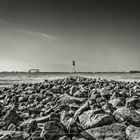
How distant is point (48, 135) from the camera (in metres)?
3.37

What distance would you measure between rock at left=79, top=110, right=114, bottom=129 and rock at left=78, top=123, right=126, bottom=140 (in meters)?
0.10

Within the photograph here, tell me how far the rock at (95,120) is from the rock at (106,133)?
0.32 feet

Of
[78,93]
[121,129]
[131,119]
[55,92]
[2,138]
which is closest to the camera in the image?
[2,138]

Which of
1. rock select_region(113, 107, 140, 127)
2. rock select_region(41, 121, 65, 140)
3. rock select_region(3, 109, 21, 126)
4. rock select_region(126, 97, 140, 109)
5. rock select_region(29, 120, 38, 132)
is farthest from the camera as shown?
rock select_region(126, 97, 140, 109)

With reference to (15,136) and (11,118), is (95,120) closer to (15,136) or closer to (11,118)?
(15,136)

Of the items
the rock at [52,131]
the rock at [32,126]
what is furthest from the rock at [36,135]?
the rock at [32,126]

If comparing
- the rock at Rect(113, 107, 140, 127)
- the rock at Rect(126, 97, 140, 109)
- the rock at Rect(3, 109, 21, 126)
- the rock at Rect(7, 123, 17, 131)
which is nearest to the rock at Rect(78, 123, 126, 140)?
the rock at Rect(113, 107, 140, 127)

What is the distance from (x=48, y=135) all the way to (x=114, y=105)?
2379mm

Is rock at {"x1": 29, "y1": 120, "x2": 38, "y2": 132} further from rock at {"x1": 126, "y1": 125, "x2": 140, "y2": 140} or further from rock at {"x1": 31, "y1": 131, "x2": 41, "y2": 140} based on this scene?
rock at {"x1": 126, "y1": 125, "x2": 140, "y2": 140}

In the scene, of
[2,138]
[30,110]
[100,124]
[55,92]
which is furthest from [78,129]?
[55,92]

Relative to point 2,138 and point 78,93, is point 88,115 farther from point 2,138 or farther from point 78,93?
point 78,93

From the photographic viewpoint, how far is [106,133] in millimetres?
3580

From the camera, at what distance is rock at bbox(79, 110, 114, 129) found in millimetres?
3773

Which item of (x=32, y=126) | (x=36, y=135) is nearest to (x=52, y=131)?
(x=36, y=135)
